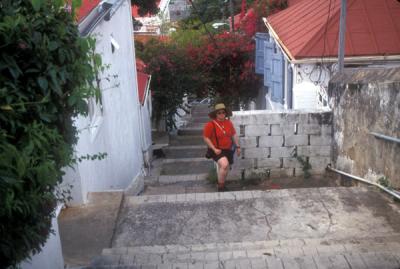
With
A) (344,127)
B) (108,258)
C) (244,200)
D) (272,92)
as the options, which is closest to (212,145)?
(244,200)

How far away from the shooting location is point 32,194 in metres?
2.31

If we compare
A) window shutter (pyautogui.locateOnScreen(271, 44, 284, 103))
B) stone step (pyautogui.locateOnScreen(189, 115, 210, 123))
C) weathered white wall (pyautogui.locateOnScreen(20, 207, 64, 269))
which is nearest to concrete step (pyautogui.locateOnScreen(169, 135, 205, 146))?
window shutter (pyautogui.locateOnScreen(271, 44, 284, 103))

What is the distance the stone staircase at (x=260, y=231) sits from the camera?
3.93 metres

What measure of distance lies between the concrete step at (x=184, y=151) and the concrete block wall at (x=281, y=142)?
20.6 ft

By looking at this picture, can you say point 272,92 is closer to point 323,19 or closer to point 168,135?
point 323,19

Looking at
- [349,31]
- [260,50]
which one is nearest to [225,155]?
[349,31]

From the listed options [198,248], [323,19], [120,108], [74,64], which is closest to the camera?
[74,64]

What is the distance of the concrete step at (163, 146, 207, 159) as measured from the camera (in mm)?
14495

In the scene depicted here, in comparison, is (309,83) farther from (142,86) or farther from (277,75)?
(142,86)

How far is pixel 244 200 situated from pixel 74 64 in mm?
3850

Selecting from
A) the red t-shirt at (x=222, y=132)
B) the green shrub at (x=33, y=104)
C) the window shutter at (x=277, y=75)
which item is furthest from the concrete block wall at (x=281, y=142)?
the window shutter at (x=277, y=75)

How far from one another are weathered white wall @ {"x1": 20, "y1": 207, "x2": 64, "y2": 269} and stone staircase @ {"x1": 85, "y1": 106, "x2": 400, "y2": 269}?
42 centimetres

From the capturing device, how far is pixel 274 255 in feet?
13.2

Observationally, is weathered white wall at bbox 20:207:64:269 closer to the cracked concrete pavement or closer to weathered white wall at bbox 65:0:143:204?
the cracked concrete pavement
